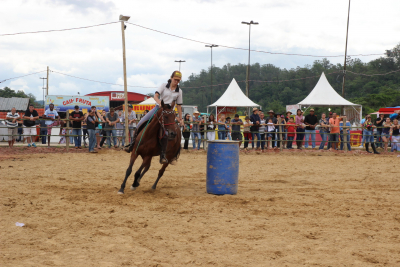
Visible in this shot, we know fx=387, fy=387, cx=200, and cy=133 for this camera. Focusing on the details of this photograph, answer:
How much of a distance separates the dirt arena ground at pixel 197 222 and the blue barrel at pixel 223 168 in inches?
12.7

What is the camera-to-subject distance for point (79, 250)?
167 inches

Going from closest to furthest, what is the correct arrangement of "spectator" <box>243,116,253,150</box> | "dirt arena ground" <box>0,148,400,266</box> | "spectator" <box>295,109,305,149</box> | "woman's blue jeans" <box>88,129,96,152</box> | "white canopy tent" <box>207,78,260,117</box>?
"dirt arena ground" <box>0,148,400,266</box>, "woman's blue jeans" <box>88,129,96,152</box>, "spectator" <box>295,109,305,149</box>, "spectator" <box>243,116,253,150</box>, "white canopy tent" <box>207,78,260,117</box>

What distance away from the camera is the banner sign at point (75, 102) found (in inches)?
1133

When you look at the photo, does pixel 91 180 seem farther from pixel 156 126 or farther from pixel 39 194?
pixel 156 126

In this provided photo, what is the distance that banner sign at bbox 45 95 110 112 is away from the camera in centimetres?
2877

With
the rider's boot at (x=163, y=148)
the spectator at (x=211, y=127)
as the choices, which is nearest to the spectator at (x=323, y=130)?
the spectator at (x=211, y=127)

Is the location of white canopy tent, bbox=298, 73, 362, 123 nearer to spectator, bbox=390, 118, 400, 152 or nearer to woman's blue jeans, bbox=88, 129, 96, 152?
spectator, bbox=390, 118, 400, 152

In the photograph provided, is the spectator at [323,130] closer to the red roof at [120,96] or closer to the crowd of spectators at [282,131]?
the crowd of spectators at [282,131]

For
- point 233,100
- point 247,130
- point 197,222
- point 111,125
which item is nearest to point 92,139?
point 111,125

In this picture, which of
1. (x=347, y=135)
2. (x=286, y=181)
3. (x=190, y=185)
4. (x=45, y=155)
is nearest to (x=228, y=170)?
(x=190, y=185)

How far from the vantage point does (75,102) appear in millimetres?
28906

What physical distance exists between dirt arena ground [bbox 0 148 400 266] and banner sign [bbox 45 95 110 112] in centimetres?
1927

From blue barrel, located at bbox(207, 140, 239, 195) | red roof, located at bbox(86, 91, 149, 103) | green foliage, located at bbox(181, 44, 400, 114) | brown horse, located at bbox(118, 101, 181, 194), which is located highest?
green foliage, located at bbox(181, 44, 400, 114)

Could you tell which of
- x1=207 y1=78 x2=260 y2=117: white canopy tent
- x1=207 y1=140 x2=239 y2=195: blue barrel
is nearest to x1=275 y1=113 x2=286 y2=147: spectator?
x1=207 y1=78 x2=260 y2=117: white canopy tent
